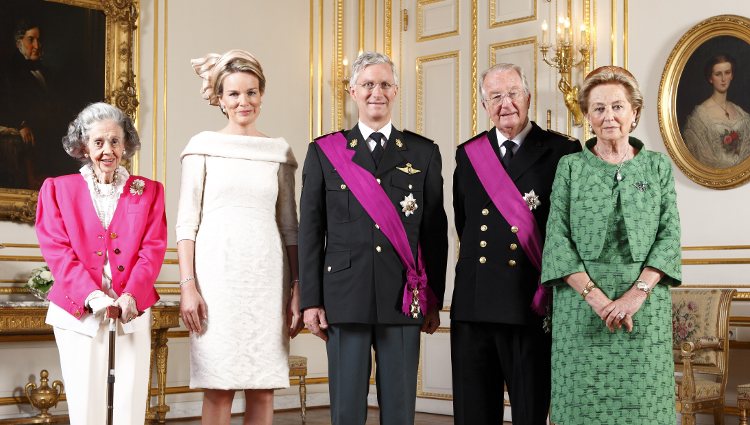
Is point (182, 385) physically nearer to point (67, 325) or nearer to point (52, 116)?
point (52, 116)

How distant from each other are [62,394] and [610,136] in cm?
400

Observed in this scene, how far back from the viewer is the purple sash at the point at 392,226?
309 cm

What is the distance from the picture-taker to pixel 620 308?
2801 mm

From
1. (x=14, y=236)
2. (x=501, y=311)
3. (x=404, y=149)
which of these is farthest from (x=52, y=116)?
(x=501, y=311)

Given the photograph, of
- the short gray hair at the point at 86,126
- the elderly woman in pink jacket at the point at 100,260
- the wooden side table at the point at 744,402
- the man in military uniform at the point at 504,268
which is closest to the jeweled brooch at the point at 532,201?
the man in military uniform at the point at 504,268

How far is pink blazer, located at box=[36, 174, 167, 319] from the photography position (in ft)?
9.82

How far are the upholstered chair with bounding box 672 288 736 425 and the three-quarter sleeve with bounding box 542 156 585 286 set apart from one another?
2060mm

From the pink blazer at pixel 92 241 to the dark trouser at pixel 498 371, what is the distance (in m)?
1.02

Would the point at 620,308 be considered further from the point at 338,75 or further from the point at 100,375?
the point at 338,75

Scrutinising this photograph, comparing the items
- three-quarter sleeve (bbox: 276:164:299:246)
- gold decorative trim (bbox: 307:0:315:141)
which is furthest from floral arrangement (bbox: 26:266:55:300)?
three-quarter sleeve (bbox: 276:164:299:246)

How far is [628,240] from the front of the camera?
288 cm

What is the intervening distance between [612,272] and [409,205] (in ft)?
2.24

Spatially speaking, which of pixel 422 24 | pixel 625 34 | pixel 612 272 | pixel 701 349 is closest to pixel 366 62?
pixel 612 272

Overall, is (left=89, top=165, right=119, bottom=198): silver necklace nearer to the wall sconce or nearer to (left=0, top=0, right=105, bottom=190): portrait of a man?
(left=0, top=0, right=105, bottom=190): portrait of a man
